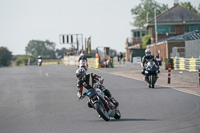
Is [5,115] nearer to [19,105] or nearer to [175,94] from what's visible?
[19,105]

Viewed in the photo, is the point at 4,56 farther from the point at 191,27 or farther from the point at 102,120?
the point at 102,120

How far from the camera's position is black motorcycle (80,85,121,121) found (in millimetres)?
11078

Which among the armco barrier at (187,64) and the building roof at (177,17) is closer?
the armco barrier at (187,64)

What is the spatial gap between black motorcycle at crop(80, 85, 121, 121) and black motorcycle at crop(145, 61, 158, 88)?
10.2 m

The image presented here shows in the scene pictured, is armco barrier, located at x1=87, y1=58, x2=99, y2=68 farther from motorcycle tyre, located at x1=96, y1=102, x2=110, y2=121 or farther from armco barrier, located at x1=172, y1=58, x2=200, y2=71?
motorcycle tyre, located at x1=96, y1=102, x2=110, y2=121

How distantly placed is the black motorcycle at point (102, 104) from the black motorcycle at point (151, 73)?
1020 centimetres

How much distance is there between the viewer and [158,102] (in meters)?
15.2

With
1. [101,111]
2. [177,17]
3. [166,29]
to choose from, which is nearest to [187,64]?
[101,111]

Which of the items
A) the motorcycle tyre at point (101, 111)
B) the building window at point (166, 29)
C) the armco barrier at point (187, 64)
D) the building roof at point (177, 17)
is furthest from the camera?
the building roof at point (177, 17)

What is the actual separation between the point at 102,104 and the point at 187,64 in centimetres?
2795

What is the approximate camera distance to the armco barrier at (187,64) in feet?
117

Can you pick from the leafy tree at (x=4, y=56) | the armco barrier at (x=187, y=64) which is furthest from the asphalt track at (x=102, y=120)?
the leafy tree at (x=4, y=56)

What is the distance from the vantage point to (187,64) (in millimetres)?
38281

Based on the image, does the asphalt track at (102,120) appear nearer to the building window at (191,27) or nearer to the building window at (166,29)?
the building window at (166,29)
